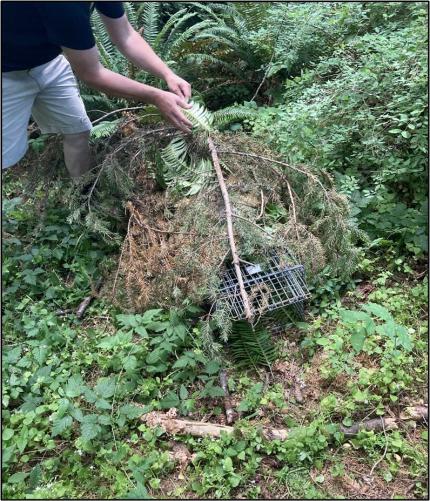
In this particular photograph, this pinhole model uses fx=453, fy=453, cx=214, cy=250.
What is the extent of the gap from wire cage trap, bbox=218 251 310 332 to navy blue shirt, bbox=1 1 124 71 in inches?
55.1

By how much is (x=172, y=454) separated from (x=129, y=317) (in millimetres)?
737

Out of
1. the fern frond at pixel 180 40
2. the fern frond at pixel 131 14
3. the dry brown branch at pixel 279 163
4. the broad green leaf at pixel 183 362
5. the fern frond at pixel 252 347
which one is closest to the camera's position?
the broad green leaf at pixel 183 362

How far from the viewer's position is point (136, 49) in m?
2.79

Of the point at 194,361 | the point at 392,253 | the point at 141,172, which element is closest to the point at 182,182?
the point at 141,172

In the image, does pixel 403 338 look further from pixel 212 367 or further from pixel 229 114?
pixel 229 114

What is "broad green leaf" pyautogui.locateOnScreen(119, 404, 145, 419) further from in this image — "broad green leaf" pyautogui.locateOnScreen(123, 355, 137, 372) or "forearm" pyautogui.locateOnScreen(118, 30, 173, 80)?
"forearm" pyautogui.locateOnScreen(118, 30, 173, 80)

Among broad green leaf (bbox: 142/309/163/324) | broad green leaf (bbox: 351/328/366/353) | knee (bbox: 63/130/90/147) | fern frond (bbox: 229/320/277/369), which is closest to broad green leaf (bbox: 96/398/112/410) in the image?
broad green leaf (bbox: 142/309/163/324)

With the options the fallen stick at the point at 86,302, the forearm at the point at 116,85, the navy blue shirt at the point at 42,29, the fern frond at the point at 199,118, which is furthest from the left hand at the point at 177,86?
the fallen stick at the point at 86,302

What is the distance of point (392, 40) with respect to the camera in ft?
10.4

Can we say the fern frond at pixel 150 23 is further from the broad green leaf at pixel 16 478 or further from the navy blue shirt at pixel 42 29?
the broad green leaf at pixel 16 478

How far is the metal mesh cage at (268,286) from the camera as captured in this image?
2.43 m

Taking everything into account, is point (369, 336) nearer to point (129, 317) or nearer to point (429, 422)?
Answer: point (429, 422)

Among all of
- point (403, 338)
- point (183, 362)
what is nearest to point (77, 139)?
point (183, 362)

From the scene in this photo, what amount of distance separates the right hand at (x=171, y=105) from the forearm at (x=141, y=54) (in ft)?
0.80
